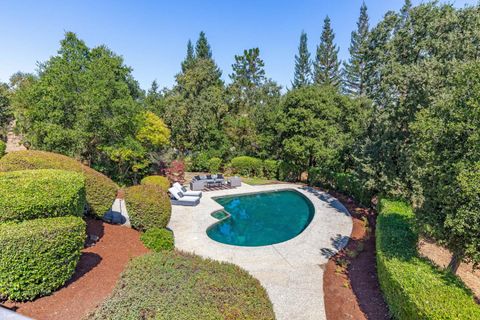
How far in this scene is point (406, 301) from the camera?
4.83 metres

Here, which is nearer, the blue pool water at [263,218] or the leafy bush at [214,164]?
the blue pool water at [263,218]

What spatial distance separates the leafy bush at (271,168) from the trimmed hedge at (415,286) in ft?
50.5

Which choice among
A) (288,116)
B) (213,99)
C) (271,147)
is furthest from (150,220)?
(213,99)

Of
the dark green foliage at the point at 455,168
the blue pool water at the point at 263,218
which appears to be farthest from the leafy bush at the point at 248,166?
the dark green foliage at the point at 455,168

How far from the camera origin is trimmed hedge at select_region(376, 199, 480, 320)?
4281 millimetres

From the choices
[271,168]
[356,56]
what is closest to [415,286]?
[271,168]

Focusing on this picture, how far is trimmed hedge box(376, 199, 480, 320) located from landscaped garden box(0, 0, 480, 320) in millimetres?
38

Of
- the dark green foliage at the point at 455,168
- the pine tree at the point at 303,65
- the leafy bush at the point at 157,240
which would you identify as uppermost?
the pine tree at the point at 303,65

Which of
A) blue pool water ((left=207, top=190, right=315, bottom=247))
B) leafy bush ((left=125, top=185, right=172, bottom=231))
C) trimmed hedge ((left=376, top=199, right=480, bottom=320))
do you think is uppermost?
trimmed hedge ((left=376, top=199, right=480, bottom=320))

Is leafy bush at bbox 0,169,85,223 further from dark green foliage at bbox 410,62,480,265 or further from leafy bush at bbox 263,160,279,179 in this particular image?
leafy bush at bbox 263,160,279,179

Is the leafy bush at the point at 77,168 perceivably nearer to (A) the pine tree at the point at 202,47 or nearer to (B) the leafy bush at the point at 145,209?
(B) the leafy bush at the point at 145,209

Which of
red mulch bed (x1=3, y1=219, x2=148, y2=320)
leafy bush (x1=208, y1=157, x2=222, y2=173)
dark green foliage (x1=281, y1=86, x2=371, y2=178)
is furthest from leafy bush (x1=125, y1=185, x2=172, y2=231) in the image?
leafy bush (x1=208, y1=157, x2=222, y2=173)

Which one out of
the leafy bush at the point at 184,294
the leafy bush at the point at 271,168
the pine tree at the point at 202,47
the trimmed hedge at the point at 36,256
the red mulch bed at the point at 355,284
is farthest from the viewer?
the pine tree at the point at 202,47

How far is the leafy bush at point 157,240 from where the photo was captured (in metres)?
7.96
